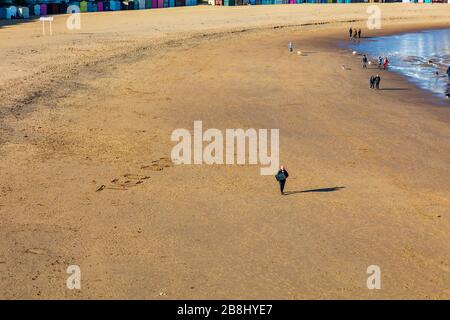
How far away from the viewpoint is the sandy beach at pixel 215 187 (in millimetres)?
17078

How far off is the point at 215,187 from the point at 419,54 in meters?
42.4

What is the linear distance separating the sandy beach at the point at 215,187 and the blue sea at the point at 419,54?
2420 mm

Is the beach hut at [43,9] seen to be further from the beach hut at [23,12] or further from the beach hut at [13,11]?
the beach hut at [13,11]

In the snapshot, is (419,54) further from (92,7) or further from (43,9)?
(43,9)

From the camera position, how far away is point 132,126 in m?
31.4

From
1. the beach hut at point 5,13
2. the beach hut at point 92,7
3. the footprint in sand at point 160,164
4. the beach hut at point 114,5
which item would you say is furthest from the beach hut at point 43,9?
the footprint in sand at point 160,164

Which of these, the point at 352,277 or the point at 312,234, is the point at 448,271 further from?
the point at 312,234

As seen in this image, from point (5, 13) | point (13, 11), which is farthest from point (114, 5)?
point (5, 13)

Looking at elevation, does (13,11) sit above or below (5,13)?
→ above

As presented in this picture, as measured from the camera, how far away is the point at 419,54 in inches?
2360

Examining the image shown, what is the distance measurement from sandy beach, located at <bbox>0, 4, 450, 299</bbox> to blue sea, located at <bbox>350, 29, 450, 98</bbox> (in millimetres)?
2420
